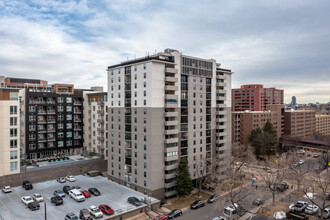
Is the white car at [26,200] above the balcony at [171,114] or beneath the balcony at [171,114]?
beneath

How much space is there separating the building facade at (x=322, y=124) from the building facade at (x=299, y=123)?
11663 millimetres

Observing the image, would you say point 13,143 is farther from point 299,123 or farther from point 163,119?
point 299,123

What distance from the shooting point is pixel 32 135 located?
74312 mm

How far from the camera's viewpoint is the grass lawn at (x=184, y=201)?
166ft

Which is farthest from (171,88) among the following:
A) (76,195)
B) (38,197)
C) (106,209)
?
(38,197)

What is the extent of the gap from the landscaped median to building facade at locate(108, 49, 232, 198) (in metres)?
2.18

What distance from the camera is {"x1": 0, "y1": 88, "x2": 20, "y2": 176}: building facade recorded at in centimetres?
5578

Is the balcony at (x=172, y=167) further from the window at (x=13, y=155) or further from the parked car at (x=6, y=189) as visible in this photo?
the window at (x=13, y=155)

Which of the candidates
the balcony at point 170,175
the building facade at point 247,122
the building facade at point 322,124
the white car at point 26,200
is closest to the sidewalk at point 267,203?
the balcony at point 170,175

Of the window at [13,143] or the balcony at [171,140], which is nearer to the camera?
the balcony at [171,140]

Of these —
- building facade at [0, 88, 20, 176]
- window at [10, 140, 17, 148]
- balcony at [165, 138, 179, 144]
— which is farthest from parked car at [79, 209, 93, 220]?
window at [10, 140, 17, 148]

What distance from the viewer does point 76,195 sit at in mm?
50062

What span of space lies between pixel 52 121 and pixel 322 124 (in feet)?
487

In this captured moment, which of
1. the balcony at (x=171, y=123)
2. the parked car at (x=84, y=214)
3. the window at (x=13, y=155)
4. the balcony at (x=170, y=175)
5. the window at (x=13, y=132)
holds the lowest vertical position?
the parked car at (x=84, y=214)
